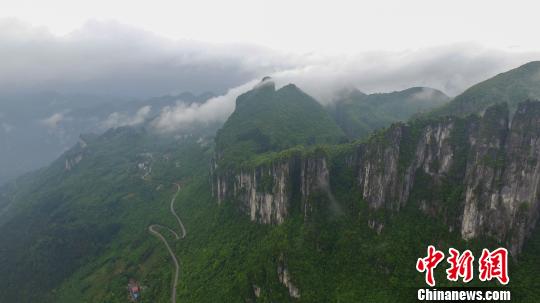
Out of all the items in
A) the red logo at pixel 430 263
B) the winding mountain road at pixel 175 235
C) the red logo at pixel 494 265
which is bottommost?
the winding mountain road at pixel 175 235

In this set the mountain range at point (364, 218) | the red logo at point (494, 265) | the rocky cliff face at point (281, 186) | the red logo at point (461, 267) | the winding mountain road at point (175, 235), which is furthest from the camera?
the winding mountain road at point (175, 235)

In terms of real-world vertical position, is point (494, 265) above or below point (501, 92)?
below

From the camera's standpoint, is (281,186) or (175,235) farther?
(175,235)

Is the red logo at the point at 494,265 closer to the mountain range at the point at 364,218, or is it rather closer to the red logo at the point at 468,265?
the red logo at the point at 468,265

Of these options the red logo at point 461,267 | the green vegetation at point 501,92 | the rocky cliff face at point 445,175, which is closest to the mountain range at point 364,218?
the rocky cliff face at point 445,175

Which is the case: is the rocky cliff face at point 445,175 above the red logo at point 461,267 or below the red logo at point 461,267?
above

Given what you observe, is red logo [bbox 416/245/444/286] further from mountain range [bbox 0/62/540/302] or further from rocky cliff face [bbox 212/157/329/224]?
rocky cliff face [bbox 212/157/329/224]

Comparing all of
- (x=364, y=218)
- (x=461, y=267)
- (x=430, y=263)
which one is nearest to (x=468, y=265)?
(x=461, y=267)

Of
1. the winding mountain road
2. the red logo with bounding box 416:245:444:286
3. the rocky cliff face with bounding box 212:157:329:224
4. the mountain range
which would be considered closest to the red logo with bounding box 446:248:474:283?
the mountain range

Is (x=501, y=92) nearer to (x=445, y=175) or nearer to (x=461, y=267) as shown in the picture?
(x=445, y=175)
